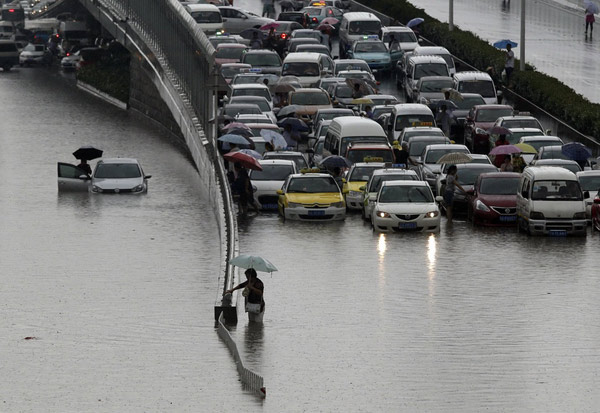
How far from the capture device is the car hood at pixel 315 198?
41844 mm

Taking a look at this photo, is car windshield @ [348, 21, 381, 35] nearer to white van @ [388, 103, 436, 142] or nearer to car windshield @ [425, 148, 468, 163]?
white van @ [388, 103, 436, 142]

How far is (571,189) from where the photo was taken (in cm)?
3997

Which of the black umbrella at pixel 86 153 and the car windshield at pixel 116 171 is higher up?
the black umbrella at pixel 86 153

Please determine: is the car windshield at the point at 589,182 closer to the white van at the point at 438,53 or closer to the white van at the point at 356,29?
the white van at the point at 438,53

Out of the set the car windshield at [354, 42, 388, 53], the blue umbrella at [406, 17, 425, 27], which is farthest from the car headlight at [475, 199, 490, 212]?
the blue umbrella at [406, 17, 425, 27]

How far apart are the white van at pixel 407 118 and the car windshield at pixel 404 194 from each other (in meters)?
11.4

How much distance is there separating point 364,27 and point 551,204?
120 ft

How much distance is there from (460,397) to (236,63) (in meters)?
42.8

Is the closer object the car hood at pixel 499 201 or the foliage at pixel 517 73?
the car hood at pixel 499 201

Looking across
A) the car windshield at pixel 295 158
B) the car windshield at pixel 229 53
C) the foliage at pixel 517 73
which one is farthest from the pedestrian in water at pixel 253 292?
the car windshield at pixel 229 53

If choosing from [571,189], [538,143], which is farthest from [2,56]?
[571,189]

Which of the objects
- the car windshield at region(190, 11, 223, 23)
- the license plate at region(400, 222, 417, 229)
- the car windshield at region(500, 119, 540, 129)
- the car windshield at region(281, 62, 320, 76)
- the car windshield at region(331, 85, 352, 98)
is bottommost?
the license plate at region(400, 222, 417, 229)

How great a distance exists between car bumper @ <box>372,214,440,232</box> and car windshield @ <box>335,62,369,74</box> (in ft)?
82.9

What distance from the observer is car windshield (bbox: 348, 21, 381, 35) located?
75.1 m
